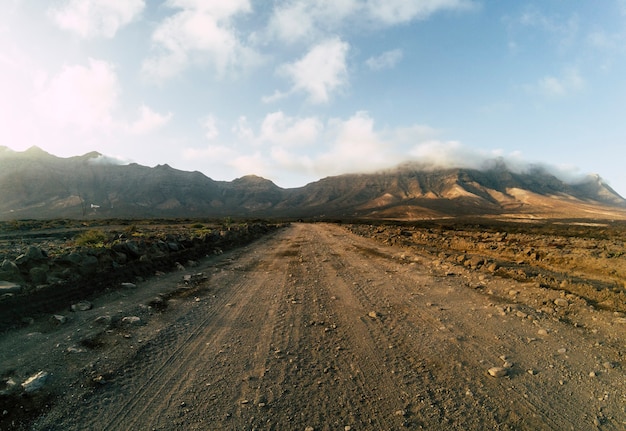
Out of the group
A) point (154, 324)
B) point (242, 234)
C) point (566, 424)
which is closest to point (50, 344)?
point (154, 324)

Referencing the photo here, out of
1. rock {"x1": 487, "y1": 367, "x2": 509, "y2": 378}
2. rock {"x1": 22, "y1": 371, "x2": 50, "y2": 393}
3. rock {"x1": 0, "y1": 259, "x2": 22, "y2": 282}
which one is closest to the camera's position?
rock {"x1": 22, "y1": 371, "x2": 50, "y2": 393}

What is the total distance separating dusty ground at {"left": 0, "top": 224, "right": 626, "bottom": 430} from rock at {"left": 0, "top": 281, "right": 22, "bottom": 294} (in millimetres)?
1269

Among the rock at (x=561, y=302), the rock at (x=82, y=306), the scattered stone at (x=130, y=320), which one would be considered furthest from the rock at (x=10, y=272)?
the rock at (x=561, y=302)

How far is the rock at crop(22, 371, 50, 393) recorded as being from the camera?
390cm

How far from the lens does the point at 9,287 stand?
673 centimetres

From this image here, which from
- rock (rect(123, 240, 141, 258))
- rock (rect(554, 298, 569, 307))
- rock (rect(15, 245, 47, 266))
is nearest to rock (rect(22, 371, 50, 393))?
rock (rect(15, 245, 47, 266))


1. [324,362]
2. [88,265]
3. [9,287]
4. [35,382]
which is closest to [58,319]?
[9,287]

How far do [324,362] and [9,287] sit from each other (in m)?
7.23

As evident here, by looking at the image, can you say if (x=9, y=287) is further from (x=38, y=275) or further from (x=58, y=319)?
(x=58, y=319)

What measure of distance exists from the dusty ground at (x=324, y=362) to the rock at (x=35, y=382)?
0.08 meters

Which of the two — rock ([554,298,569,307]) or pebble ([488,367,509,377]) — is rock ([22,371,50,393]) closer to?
pebble ([488,367,509,377])

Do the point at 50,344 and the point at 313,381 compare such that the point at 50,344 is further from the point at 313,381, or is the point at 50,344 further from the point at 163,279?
the point at 163,279

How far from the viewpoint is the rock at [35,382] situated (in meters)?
3.90

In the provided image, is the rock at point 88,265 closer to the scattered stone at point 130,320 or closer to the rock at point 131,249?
the rock at point 131,249
